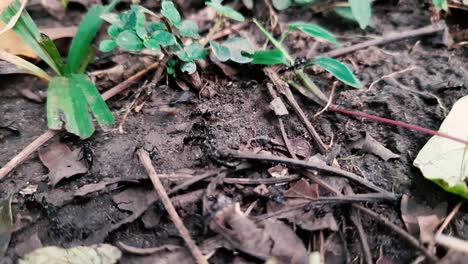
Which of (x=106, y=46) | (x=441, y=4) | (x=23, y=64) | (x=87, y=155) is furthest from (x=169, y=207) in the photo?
(x=441, y=4)

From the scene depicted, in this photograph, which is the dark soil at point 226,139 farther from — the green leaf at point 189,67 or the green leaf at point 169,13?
the green leaf at point 169,13

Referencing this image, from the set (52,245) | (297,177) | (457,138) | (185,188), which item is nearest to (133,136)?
(185,188)

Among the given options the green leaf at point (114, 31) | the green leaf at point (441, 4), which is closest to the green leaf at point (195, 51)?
the green leaf at point (114, 31)

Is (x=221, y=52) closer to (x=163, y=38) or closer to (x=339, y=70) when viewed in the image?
(x=163, y=38)

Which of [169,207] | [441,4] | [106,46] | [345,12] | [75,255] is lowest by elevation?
[75,255]

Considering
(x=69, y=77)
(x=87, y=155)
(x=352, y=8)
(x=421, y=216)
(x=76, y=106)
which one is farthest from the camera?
(x=352, y=8)

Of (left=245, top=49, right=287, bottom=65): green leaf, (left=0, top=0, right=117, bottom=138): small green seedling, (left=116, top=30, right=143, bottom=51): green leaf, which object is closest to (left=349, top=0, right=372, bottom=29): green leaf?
(left=245, top=49, right=287, bottom=65): green leaf

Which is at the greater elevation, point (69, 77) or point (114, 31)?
point (114, 31)
